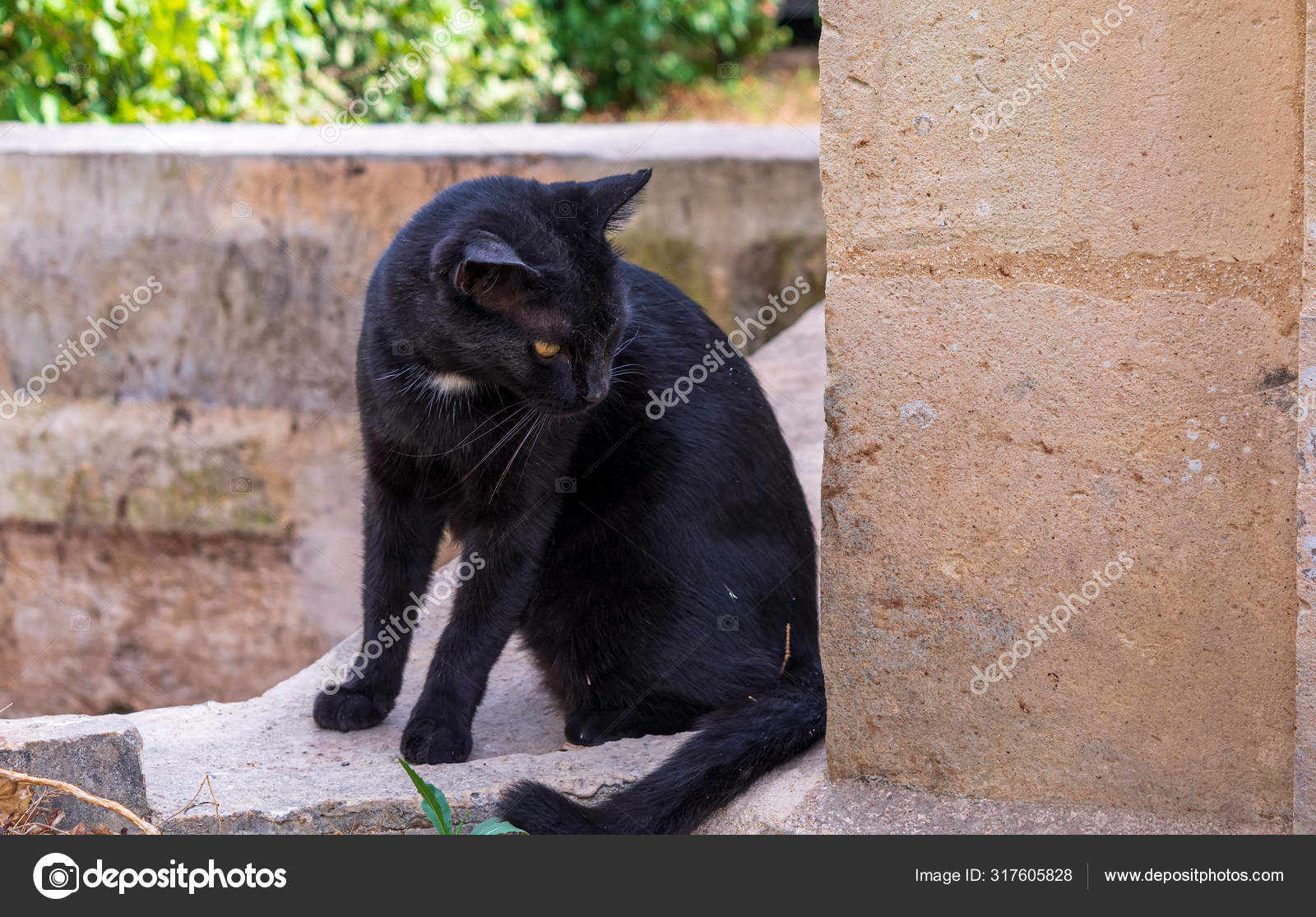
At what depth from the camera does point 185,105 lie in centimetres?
608

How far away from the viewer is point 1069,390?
183cm

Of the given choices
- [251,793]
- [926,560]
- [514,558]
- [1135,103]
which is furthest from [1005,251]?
[251,793]

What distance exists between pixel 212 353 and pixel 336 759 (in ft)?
8.46

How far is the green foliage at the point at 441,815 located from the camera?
192 centimetres

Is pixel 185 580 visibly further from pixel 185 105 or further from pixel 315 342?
pixel 185 105

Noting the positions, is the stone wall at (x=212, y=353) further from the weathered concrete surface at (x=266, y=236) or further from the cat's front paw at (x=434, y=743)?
the cat's front paw at (x=434, y=743)

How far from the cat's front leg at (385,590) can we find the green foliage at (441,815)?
2.14 feet

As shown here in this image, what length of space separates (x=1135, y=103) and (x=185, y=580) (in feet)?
13.0

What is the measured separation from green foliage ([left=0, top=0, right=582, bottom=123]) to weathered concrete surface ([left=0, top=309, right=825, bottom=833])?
3616mm

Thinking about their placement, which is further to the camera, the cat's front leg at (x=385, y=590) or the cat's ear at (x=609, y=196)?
the cat's front leg at (x=385, y=590)

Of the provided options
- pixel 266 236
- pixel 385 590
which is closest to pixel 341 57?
pixel 266 236

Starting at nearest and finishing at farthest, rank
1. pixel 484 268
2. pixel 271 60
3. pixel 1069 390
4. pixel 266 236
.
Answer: pixel 1069 390 < pixel 484 268 < pixel 266 236 < pixel 271 60

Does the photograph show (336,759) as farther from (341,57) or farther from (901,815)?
(341,57)

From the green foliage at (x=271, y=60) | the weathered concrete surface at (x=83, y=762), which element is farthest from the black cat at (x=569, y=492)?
the green foliage at (x=271, y=60)
